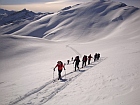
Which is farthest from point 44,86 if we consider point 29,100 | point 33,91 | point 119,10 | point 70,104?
point 119,10

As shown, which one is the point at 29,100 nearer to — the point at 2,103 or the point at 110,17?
the point at 2,103

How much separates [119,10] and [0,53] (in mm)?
166130

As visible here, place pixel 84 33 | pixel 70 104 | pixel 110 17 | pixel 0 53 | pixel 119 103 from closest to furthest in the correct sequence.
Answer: pixel 119 103 → pixel 70 104 → pixel 0 53 → pixel 84 33 → pixel 110 17

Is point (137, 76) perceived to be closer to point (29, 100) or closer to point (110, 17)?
point (29, 100)

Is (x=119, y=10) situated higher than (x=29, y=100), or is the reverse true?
(x=119, y=10)

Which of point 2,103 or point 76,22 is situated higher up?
point 76,22

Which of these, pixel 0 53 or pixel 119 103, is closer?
pixel 119 103

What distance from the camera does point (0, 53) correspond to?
53094 millimetres

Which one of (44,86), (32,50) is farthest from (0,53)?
(44,86)

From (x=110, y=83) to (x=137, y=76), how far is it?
2.13m

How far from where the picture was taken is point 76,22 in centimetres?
18775

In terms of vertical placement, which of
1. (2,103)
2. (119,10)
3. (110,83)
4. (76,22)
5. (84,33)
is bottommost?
(2,103)

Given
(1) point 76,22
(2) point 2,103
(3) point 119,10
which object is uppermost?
(3) point 119,10

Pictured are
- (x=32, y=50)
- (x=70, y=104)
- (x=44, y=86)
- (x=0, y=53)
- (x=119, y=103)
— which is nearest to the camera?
(x=119, y=103)
